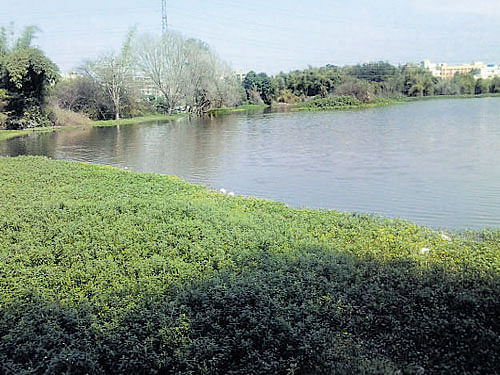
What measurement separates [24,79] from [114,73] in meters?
9.86

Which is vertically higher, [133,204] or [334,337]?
[133,204]

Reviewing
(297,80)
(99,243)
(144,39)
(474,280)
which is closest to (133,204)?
(99,243)

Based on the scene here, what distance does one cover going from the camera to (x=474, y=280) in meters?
3.65

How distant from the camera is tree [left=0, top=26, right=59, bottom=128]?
2603 cm

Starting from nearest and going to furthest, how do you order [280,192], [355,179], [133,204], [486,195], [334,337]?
[334,337]
[133,204]
[486,195]
[280,192]
[355,179]

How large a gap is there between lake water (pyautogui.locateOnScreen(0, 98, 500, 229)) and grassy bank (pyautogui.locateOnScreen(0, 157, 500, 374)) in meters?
2.70

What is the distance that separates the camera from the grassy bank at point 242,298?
118 inches

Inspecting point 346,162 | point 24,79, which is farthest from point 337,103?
point 346,162

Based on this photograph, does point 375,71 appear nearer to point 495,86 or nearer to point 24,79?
point 495,86

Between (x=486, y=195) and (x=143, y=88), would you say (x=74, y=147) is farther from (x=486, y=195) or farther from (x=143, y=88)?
(x=143, y=88)

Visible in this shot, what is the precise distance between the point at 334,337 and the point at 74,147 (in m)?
18.9

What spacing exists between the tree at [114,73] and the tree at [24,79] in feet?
Result: 23.3

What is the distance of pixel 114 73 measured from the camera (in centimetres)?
3612

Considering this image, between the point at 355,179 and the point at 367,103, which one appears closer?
the point at 355,179
